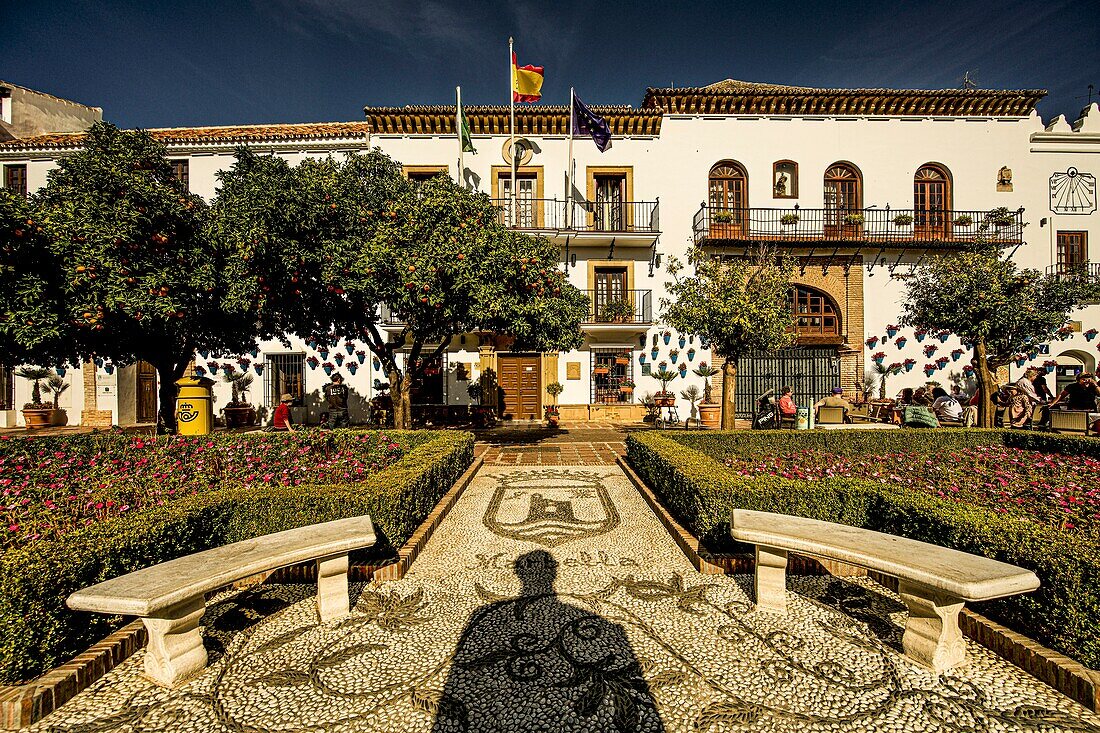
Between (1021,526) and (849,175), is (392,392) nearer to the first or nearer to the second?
(1021,526)

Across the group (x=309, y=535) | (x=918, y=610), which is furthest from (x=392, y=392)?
(x=918, y=610)

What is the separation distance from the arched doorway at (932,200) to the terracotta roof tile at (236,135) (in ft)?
65.1

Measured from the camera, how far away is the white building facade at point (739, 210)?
637 inches

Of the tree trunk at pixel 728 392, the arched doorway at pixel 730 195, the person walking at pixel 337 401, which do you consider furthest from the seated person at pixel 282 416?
the arched doorway at pixel 730 195

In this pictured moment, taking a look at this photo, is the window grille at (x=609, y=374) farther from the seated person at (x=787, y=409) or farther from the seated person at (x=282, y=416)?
the seated person at (x=282, y=416)

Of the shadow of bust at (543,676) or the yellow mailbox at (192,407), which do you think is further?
the yellow mailbox at (192,407)

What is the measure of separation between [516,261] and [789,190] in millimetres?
12610

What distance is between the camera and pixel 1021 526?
3303mm

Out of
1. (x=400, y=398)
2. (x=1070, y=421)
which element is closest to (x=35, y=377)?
(x=400, y=398)

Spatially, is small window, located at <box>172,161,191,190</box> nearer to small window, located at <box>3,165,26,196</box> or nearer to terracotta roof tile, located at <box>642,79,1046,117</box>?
small window, located at <box>3,165,26,196</box>

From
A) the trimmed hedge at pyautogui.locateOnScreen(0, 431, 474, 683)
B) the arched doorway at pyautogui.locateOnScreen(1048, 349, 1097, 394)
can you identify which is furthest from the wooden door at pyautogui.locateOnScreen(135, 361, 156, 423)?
the arched doorway at pyautogui.locateOnScreen(1048, 349, 1097, 394)

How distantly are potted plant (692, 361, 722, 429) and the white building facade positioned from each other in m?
0.34

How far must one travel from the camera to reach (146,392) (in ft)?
53.5

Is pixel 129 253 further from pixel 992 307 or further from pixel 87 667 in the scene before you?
pixel 992 307
